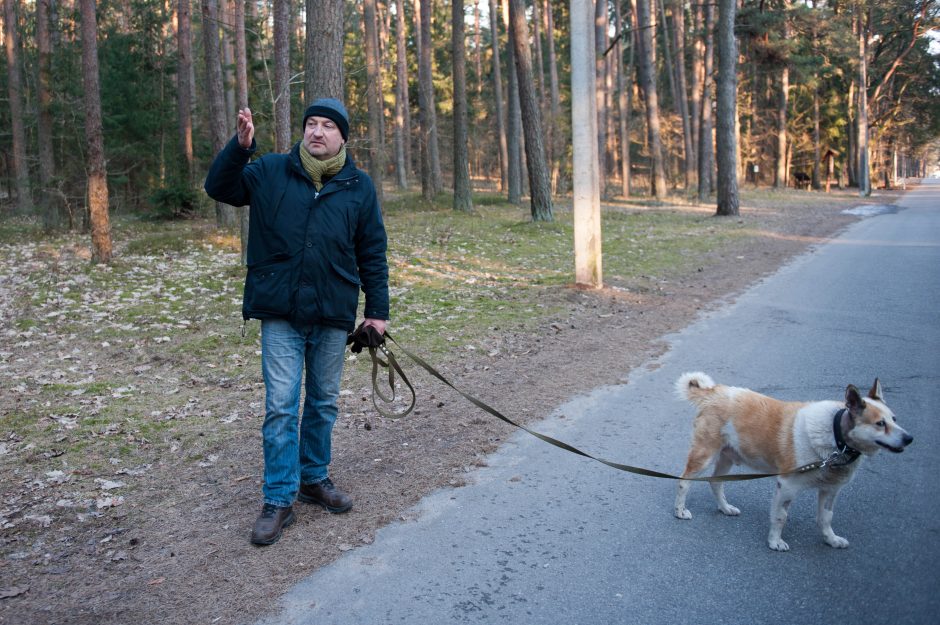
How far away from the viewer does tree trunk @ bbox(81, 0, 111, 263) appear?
14.7 m

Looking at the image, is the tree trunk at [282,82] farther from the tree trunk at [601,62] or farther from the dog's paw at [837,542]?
the tree trunk at [601,62]

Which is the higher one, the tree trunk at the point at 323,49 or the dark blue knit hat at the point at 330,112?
the tree trunk at the point at 323,49

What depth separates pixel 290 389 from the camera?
4.47 metres

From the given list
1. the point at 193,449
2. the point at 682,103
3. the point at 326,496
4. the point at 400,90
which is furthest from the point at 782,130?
the point at 326,496

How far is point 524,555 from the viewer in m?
4.20

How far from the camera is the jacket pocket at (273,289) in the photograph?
435 cm

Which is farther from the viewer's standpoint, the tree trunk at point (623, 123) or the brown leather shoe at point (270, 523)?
the tree trunk at point (623, 123)

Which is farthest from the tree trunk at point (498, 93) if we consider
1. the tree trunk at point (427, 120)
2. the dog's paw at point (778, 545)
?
the dog's paw at point (778, 545)

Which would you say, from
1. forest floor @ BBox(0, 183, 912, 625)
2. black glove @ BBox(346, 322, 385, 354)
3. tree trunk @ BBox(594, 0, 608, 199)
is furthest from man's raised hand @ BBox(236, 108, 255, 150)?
tree trunk @ BBox(594, 0, 608, 199)

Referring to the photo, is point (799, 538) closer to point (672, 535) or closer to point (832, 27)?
point (672, 535)

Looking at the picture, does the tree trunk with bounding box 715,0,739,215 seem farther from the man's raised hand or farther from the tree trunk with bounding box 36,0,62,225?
the man's raised hand

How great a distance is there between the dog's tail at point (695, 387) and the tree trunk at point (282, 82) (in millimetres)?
10412

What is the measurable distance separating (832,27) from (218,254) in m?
33.3

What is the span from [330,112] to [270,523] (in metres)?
2.53
